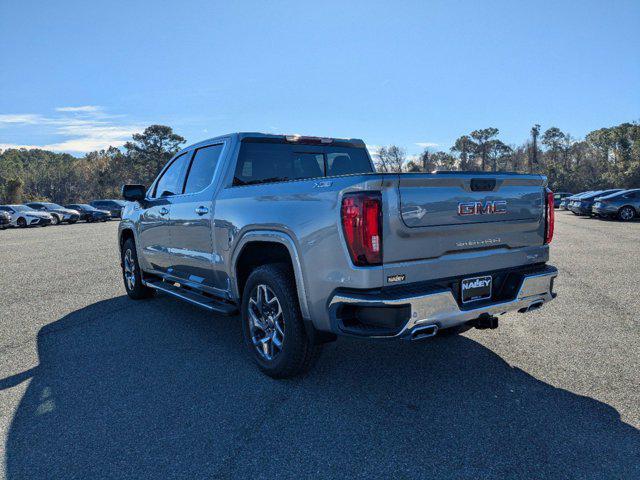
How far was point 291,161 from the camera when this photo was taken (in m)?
4.87

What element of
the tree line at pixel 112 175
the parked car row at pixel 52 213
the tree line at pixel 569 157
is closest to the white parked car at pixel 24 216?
the parked car row at pixel 52 213

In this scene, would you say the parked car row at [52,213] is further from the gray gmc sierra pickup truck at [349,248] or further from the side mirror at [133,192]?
the gray gmc sierra pickup truck at [349,248]

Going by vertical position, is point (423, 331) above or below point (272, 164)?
below

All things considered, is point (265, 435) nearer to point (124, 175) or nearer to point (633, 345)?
point (633, 345)

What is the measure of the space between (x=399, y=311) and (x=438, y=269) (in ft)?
1.57

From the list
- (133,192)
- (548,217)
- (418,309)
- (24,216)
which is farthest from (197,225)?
(24,216)

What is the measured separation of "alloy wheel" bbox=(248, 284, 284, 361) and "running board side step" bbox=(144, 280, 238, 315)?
0.37 m

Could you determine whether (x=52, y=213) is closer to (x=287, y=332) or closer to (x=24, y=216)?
(x=24, y=216)

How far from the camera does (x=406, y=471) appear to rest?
254 centimetres

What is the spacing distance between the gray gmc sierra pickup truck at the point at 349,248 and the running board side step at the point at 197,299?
23 millimetres

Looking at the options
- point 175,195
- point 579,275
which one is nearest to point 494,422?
point 175,195

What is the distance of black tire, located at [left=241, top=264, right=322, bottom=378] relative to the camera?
3.50m

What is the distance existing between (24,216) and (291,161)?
31.8m

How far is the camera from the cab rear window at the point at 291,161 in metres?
4.62
